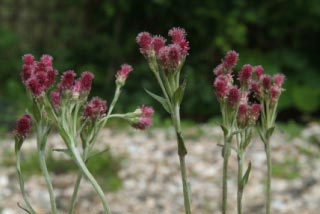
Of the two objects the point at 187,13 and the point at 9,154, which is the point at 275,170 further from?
the point at 187,13

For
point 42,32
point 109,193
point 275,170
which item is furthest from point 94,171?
point 42,32

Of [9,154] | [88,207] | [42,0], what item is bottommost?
[88,207]

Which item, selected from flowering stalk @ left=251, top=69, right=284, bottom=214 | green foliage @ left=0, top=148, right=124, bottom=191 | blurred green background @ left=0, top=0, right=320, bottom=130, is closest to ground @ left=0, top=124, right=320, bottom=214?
green foliage @ left=0, top=148, right=124, bottom=191

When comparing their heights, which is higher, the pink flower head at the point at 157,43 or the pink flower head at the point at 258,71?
the pink flower head at the point at 157,43

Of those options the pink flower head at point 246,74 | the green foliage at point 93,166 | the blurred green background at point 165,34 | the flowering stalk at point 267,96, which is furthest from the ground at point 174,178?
the pink flower head at point 246,74

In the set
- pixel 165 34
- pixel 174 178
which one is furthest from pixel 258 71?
pixel 165 34

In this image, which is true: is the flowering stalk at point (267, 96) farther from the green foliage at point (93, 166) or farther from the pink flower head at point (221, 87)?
the green foliage at point (93, 166)
